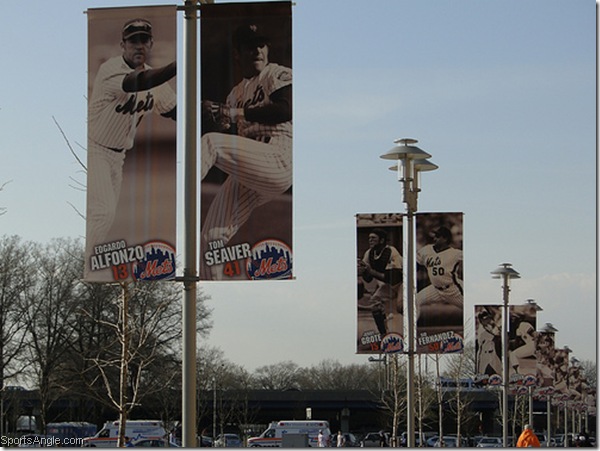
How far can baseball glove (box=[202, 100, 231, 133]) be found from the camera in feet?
39.3

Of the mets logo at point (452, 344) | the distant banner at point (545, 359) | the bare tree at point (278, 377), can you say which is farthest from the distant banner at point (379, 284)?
the bare tree at point (278, 377)

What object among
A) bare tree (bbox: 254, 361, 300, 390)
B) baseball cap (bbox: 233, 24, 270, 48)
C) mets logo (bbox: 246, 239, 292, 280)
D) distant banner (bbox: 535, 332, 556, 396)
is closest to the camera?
mets logo (bbox: 246, 239, 292, 280)

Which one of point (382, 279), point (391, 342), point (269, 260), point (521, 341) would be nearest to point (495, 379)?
point (521, 341)

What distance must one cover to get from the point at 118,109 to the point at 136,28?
0.92 metres

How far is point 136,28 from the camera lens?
40.1 feet

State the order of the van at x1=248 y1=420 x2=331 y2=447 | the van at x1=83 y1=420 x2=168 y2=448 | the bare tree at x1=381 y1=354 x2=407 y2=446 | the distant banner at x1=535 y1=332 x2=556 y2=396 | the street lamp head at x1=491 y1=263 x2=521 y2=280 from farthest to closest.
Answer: the van at x1=248 y1=420 x2=331 y2=447 < the van at x1=83 y1=420 x2=168 y2=448 < the bare tree at x1=381 y1=354 x2=407 y2=446 < the distant banner at x1=535 y1=332 x2=556 y2=396 < the street lamp head at x1=491 y1=263 x2=521 y2=280

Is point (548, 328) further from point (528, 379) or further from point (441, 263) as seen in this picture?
point (441, 263)

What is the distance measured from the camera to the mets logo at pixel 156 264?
38.9 ft

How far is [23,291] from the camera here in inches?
2623

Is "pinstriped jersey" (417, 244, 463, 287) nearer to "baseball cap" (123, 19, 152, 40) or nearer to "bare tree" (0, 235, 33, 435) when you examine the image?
"baseball cap" (123, 19, 152, 40)

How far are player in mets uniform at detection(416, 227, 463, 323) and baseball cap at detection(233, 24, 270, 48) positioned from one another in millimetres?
14074

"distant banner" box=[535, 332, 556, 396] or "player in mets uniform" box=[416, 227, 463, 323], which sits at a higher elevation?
"player in mets uniform" box=[416, 227, 463, 323]

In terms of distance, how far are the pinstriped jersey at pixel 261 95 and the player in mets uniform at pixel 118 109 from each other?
739 mm

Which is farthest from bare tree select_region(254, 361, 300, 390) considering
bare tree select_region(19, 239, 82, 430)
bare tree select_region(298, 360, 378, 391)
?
bare tree select_region(19, 239, 82, 430)
